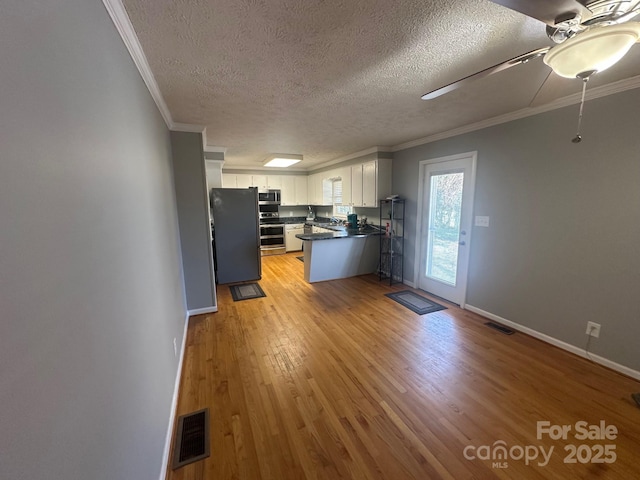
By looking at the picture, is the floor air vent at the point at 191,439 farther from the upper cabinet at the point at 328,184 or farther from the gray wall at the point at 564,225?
the upper cabinet at the point at 328,184

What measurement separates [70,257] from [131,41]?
139 centimetres

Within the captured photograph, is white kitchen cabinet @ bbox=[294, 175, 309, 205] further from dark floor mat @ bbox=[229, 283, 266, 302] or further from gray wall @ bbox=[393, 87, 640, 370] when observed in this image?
gray wall @ bbox=[393, 87, 640, 370]

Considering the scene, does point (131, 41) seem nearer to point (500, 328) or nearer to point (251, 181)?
point (500, 328)

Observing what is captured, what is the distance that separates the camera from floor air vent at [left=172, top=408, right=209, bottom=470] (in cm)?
158

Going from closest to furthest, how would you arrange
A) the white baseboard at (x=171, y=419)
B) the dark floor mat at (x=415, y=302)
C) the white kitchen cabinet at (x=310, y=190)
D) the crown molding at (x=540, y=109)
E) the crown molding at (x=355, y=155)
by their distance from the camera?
the white baseboard at (x=171, y=419), the crown molding at (x=540, y=109), the dark floor mat at (x=415, y=302), the crown molding at (x=355, y=155), the white kitchen cabinet at (x=310, y=190)

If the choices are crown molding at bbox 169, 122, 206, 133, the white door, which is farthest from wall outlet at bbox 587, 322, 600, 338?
Result: crown molding at bbox 169, 122, 206, 133

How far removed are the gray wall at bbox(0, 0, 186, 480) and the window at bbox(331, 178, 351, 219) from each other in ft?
16.7

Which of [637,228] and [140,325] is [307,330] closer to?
[140,325]

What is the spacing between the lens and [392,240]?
4734mm

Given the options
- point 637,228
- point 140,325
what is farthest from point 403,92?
point 140,325

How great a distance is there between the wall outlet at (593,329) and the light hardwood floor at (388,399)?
282 millimetres

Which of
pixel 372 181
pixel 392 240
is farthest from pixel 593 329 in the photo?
pixel 372 181

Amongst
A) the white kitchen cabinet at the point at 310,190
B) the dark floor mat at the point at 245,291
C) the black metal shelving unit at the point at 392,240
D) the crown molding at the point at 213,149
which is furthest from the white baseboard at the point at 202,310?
the white kitchen cabinet at the point at 310,190

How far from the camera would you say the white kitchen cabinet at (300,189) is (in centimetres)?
748
